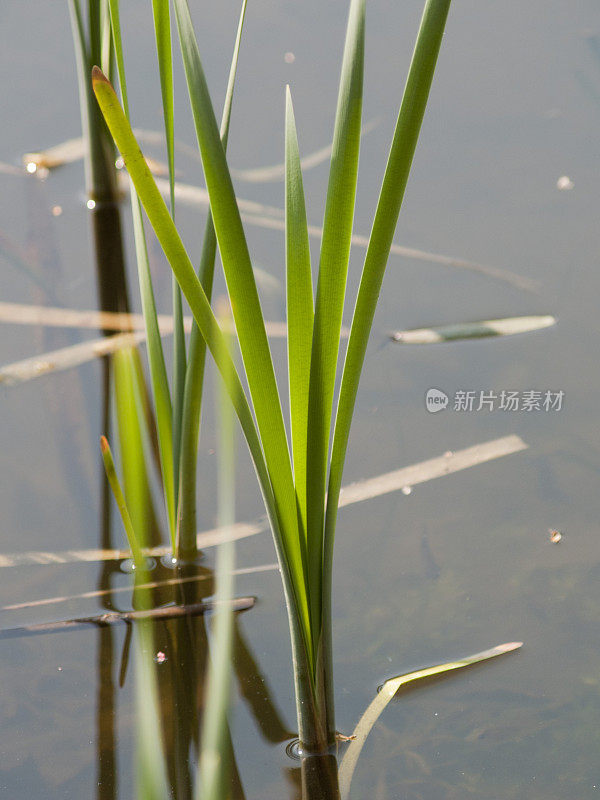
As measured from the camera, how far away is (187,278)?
541 mm

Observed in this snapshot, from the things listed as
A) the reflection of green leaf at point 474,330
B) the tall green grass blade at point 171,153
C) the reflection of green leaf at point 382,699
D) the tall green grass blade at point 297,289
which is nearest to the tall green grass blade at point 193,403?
the tall green grass blade at point 171,153

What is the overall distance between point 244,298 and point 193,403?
0.93 feet

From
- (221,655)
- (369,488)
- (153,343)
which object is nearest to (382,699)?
(221,655)

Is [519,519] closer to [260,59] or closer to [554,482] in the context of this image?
[554,482]

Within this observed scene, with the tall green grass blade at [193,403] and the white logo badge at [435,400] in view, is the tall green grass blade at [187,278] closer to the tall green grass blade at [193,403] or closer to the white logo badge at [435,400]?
the tall green grass blade at [193,403]

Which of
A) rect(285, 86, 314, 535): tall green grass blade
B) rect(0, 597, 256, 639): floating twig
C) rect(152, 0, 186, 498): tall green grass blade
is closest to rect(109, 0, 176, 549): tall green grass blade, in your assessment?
rect(152, 0, 186, 498): tall green grass blade

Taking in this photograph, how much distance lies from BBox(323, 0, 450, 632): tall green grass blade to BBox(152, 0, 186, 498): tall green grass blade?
21cm

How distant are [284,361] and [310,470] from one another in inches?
21.7

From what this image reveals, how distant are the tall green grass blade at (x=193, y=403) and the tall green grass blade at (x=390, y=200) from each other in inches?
8.0

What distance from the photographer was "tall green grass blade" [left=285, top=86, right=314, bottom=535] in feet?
1.96

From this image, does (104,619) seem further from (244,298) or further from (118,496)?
(244,298)

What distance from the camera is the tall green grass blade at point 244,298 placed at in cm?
53

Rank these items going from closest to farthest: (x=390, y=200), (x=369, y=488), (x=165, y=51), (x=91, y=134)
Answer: (x=390, y=200)
(x=165, y=51)
(x=369, y=488)
(x=91, y=134)

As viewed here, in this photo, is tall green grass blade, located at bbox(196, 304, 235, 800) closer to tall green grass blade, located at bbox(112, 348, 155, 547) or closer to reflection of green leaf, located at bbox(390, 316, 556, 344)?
tall green grass blade, located at bbox(112, 348, 155, 547)
